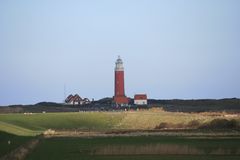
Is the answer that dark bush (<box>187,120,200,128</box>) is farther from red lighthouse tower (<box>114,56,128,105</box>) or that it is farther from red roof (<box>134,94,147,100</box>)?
red roof (<box>134,94,147,100</box>)

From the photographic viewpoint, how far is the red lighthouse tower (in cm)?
14304

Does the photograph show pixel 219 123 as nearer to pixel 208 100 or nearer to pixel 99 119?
pixel 99 119

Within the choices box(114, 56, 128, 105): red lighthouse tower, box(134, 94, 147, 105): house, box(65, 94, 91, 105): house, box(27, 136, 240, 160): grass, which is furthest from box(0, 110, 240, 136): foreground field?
box(65, 94, 91, 105): house

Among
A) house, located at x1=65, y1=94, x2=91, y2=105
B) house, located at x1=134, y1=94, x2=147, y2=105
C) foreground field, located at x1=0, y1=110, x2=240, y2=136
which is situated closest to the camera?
foreground field, located at x1=0, y1=110, x2=240, y2=136

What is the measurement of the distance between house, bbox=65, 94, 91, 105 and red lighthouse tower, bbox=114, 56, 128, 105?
25.7 metres

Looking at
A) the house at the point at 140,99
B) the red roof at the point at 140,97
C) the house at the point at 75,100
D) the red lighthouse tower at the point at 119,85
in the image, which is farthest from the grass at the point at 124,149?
the house at the point at 75,100

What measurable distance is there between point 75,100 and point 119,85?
30.9m

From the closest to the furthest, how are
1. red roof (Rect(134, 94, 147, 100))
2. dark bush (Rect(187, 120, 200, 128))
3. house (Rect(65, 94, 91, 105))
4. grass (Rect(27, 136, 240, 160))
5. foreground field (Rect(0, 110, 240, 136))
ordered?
grass (Rect(27, 136, 240, 160)), dark bush (Rect(187, 120, 200, 128)), foreground field (Rect(0, 110, 240, 136)), red roof (Rect(134, 94, 147, 100)), house (Rect(65, 94, 91, 105))

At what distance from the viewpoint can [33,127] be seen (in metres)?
84.3

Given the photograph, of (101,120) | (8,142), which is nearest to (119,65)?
(101,120)

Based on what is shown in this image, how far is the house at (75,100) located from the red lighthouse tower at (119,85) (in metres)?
25.7

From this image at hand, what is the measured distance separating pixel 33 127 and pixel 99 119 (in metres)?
14.0

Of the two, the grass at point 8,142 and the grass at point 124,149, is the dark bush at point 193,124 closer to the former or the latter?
the grass at point 124,149

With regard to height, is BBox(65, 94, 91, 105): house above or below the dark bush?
above
